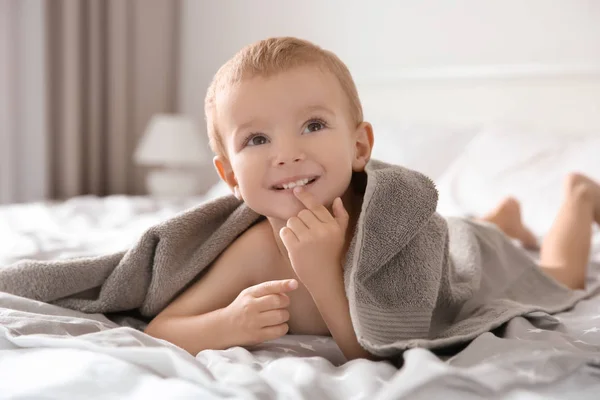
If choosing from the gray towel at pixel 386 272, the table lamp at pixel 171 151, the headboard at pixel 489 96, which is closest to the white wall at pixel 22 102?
the table lamp at pixel 171 151

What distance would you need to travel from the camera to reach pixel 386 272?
0.98m

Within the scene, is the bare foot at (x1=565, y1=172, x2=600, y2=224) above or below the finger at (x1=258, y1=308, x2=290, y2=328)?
above

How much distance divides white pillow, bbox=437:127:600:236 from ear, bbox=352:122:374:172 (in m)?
0.98

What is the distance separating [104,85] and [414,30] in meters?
1.85

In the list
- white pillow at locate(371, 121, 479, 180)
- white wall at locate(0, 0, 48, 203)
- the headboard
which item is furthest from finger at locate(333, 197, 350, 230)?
white wall at locate(0, 0, 48, 203)

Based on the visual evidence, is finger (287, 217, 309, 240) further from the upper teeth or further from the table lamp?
the table lamp

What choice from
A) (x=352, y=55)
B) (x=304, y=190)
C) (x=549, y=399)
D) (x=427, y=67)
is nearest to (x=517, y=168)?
(x=427, y=67)

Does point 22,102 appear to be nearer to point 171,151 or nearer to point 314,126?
point 171,151

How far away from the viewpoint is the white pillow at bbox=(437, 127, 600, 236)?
2.04 meters

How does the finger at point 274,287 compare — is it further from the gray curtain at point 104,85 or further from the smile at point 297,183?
the gray curtain at point 104,85

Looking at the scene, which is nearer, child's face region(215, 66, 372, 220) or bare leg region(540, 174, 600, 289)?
child's face region(215, 66, 372, 220)

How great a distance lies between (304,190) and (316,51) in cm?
22

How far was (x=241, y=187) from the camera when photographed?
1026mm

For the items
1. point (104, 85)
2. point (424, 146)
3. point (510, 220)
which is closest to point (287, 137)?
point (510, 220)
